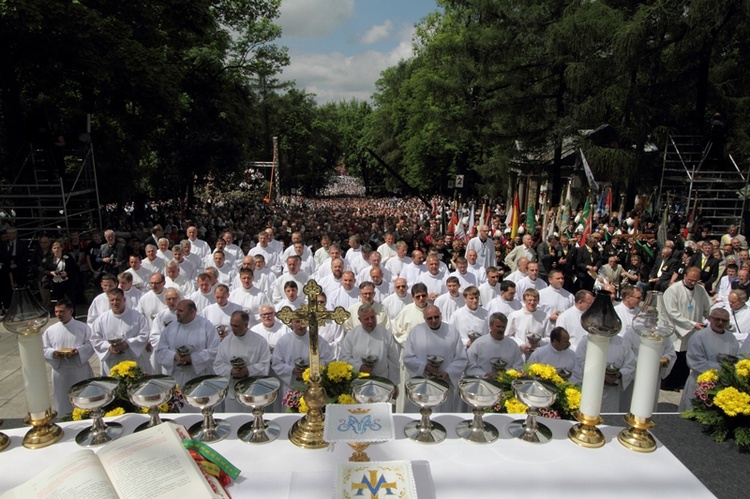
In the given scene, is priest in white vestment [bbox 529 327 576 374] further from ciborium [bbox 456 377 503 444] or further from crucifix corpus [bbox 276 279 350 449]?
crucifix corpus [bbox 276 279 350 449]

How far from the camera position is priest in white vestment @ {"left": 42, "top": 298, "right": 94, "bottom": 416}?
6344mm

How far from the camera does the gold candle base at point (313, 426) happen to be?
3.09m

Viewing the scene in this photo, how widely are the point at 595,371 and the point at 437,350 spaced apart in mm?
3425

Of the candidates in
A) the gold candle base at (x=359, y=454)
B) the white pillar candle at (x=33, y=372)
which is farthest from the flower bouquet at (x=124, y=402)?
the gold candle base at (x=359, y=454)

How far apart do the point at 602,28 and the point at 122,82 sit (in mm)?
17631

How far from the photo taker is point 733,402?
11.5 ft

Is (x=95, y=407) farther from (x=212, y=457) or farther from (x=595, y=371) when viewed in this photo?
(x=595, y=371)

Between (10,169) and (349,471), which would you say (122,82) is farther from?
(349,471)

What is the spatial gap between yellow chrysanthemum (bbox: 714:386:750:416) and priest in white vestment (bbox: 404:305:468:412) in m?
2.99

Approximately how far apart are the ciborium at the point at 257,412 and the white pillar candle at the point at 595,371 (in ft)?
6.51

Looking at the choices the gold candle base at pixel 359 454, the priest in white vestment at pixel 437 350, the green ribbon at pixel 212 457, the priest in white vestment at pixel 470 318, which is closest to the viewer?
the green ribbon at pixel 212 457

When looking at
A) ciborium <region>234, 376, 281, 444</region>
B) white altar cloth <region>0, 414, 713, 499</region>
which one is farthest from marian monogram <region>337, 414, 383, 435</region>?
ciborium <region>234, 376, 281, 444</region>

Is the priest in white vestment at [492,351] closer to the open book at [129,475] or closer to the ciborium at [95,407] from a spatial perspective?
the ciborium at [95,407]

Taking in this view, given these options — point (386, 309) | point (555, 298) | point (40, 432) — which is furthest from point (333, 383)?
point (555, 298)
